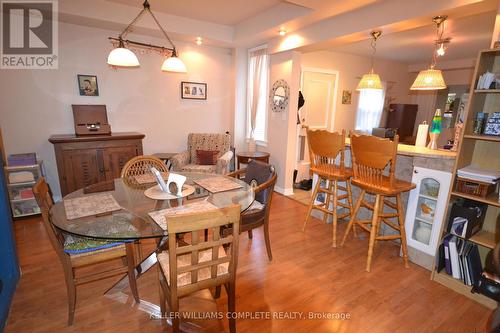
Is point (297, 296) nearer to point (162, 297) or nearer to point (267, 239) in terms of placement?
point (267, 239)

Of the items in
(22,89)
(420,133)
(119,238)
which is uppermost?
(22,89)

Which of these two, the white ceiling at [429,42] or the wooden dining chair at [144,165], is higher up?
the white ceiling at [429,42]

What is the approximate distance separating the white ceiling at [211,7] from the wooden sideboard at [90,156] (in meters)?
1.73

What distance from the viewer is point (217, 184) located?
2.23 metres

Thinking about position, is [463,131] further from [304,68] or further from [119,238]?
[304,68]

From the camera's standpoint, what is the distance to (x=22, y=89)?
327 centimetres

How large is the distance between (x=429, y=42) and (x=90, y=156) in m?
5.73

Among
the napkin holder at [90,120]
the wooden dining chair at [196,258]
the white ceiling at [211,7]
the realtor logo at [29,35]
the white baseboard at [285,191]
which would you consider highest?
the white ceiling at [211,7]

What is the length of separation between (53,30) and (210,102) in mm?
2345

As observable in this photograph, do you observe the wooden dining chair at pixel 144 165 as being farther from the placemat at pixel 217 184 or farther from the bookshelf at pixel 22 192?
the bookshelf at pixel 22 192

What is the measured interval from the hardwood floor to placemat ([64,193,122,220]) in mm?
733

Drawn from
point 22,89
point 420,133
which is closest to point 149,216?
point 420,133

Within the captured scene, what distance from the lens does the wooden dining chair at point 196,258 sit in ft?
3.98

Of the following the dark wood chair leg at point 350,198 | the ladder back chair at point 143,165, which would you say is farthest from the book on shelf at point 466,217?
the ladder back chair at point 143,165
